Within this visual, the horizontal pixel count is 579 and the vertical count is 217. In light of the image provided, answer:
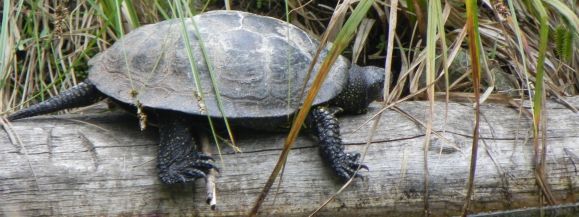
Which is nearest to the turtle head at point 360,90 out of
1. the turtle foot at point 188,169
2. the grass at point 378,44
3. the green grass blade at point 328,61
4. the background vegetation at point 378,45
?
the grass at point 378,44

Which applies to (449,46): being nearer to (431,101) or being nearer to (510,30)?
(510,30)

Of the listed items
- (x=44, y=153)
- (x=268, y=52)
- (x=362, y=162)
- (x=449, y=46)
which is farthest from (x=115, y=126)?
(x=449, y=46)

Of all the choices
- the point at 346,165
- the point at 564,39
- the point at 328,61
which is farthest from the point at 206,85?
the point at 564,39

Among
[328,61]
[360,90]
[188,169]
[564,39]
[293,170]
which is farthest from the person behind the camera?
[360,90]

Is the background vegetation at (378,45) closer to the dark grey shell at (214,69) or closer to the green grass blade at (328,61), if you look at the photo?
the dark grey shell at (214,69)

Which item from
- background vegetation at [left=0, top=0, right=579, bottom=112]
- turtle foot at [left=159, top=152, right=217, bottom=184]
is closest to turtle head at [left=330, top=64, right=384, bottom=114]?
background vegetation at [left=0, top=0, right=579, bottom=112]

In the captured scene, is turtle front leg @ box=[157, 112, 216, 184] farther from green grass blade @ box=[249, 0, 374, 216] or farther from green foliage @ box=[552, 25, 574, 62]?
green foliage @ box=[552, 25, 574, 62]

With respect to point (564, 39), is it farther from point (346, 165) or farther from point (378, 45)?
point (378, 45)
